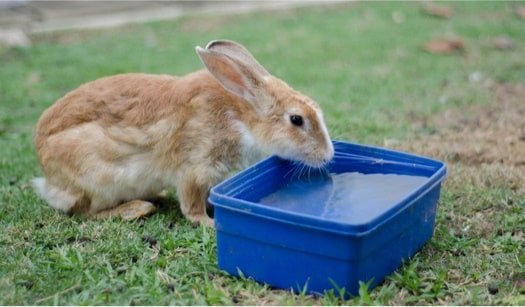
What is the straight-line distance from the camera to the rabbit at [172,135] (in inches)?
154

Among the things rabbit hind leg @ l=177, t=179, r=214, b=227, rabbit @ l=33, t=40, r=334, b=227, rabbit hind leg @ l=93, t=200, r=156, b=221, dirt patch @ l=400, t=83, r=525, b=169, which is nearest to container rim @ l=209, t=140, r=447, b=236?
rabbit @ l=33, t=40, r=334, b=227

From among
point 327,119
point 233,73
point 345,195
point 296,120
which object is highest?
point 233,73

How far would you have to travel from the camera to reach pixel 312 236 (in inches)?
122

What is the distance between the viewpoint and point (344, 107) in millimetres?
6324

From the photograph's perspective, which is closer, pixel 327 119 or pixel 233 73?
pixel 233 73

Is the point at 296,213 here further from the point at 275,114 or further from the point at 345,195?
the point at 275,114

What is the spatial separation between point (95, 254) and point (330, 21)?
6.63 metres

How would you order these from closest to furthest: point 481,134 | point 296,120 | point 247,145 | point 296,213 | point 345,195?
point 296,213 < point 345,195 < point 296,120 < point 247,145 < point 481,134

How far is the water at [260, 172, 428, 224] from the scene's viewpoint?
11.3ft

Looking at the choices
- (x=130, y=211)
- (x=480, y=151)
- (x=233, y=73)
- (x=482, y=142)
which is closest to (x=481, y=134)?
(x=482, y=142)

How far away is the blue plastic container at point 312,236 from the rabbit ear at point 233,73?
0.43 metres

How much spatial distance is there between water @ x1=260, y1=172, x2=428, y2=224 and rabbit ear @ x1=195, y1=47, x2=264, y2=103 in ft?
1.69

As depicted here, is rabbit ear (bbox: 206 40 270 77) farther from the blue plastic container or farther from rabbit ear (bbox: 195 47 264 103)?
the blue plastic container

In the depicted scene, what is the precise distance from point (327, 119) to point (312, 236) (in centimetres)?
286
